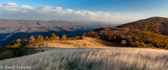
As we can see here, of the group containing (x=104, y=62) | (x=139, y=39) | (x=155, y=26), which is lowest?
(x=139, y=39)

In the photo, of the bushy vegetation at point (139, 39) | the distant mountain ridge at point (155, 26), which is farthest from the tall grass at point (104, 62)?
the distant mountain ridge at point (155, 26)

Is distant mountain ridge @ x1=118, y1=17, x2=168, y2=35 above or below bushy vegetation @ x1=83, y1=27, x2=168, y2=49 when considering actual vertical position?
above

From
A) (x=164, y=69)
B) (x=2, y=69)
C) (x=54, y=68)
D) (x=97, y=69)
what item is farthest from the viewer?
(x=2, y=69)

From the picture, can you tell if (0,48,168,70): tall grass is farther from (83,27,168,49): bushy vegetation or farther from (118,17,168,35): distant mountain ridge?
(118,17,168,35): distant mountain ridge

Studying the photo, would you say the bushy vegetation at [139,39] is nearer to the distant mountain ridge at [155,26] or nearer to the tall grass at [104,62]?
the tall grass at [104,62]

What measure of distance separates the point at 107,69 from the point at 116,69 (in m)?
0.30

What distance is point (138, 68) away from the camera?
10.1 ft

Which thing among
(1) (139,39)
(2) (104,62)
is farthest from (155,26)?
(2) (104,62)

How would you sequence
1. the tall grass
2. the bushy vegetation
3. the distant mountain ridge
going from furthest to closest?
the distant mountain ridge < the bushy vegetation < the tall grass

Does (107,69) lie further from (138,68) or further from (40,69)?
(40,69)

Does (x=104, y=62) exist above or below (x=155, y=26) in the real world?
below

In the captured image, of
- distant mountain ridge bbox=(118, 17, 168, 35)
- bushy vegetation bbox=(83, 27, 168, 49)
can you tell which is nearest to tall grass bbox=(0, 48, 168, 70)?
bushy vegetation bbox=(83, 27, 168, 49)

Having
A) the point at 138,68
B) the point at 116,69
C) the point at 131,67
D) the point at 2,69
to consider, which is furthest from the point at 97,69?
the point at 2,69

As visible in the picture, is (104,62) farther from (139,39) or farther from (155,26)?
(155,26)
